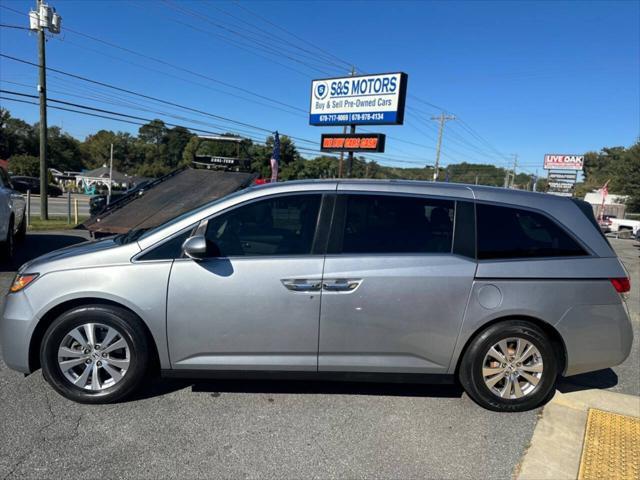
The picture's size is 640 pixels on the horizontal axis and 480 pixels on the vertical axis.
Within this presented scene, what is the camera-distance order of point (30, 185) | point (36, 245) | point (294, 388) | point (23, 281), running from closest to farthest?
point (23, 281), point (294, 388), point (36, 245), point (30, 185)

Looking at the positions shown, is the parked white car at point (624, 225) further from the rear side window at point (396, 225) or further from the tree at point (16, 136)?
the tree at point (16, 136)

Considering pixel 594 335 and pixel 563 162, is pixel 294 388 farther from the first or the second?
pixel 563 162

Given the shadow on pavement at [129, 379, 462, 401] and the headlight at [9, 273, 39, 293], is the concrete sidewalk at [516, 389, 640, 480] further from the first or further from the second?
the headlight at [9, 273, 39, 293]

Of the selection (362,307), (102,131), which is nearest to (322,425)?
(362,307)

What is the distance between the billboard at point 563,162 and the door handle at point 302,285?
264 feet

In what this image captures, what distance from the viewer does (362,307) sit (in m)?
3.09

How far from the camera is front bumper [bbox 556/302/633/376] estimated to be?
324 centimetres

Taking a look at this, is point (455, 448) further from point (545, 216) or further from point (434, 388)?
point (545, 216)

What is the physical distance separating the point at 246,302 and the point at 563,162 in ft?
273

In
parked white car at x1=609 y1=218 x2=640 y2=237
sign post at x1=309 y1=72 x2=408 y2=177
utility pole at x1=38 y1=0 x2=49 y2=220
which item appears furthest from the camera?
parked white car at x1=609 y1=218 x2=640 y2=237

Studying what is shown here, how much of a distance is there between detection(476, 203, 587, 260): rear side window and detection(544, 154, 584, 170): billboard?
260ft

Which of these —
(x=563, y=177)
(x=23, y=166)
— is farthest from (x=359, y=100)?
(x=563, y=177)

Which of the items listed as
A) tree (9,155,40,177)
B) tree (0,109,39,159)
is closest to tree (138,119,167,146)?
tree (0,109,39,159)

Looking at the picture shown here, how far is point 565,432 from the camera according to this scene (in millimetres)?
3115
